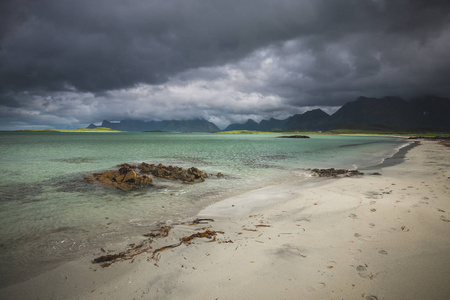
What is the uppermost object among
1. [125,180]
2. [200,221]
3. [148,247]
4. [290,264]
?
[290,264]

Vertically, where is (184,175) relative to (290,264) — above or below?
below

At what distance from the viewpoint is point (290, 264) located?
15.8 feet

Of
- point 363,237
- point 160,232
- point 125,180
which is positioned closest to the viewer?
point 363,237

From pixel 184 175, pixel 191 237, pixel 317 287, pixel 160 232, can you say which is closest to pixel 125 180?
pixel 184 175

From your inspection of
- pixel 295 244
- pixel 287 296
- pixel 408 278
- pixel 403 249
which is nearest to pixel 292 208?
pixel 295 244

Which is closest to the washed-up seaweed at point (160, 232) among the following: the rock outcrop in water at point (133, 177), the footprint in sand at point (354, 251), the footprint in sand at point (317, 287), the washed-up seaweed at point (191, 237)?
the washed-up seaweed at point (191, 237)

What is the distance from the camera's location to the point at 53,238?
7398 mm

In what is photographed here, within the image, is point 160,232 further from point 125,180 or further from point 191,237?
point 125,180

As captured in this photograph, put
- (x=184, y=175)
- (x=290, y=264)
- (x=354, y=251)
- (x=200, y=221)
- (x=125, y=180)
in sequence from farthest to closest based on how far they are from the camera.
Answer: (x=184, y=175)
(x=125, y=180)
(x=200, y=221)
(x=354, y=251)
(x=290, y=264)

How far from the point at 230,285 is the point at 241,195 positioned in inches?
343

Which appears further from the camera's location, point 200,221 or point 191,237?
point 200,221

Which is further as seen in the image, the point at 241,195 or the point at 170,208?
the point at 241,195

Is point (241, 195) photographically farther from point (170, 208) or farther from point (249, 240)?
point (249, 240)

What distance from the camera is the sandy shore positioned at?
4012 millimetres
